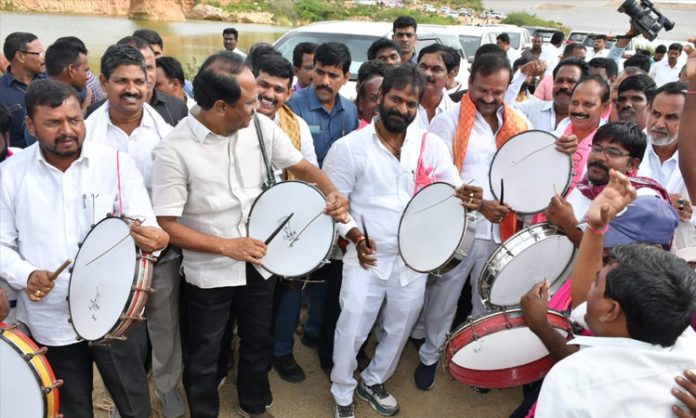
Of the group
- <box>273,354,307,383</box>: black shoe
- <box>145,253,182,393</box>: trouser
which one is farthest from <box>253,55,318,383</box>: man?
<box>145,253,182,393</box>: trouser

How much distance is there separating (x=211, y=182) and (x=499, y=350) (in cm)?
161

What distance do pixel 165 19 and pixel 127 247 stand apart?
51.1m

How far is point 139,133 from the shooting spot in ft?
9.14

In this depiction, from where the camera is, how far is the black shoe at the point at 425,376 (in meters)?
3.49

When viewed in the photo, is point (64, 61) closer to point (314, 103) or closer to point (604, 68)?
point (314, 103)

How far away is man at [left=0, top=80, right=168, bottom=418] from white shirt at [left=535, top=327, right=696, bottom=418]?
1.71 metres

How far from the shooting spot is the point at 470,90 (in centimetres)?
342

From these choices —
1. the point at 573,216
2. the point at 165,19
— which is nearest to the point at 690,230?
the point at 573,216

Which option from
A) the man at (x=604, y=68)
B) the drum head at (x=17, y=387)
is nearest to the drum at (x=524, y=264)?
the drum head at (x=17, y=387)

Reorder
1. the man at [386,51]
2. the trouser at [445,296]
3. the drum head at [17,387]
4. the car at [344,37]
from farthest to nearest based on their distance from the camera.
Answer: the car at [344,37]
the man at [386,51]
the trouser at [445,296]
the drum head at [17,387]

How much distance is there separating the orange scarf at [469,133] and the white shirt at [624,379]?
→ 178cm

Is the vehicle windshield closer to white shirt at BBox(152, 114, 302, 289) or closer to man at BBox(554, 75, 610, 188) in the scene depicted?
man at BBox(554, 75, 610, 188)

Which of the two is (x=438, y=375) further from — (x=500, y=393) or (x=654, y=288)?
(x=654, y=288)

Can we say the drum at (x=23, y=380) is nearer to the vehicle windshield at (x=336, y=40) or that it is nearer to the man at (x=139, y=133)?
the man at (x=139, y=133)
